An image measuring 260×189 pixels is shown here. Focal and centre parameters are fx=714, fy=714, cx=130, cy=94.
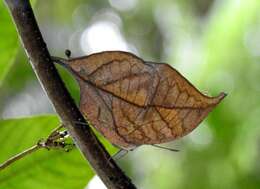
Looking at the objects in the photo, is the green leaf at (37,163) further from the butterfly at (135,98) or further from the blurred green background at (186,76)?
the butterfly at (135,98)

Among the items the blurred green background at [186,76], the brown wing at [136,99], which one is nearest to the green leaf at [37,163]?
the blurred green background at [186,76]

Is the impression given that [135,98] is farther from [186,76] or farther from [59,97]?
[186,76]

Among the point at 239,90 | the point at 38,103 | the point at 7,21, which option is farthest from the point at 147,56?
the point at 7,21

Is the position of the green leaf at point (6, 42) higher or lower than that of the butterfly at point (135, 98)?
higher

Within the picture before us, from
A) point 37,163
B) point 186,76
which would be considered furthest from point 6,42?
point 186,76


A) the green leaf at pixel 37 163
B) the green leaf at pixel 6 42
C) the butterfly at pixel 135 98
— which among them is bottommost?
the butterfly at pixel 135 98

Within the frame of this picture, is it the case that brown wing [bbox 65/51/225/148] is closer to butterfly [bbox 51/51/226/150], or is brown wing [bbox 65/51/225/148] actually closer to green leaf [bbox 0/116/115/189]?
butterfly [bbox 51/51/226/150]
